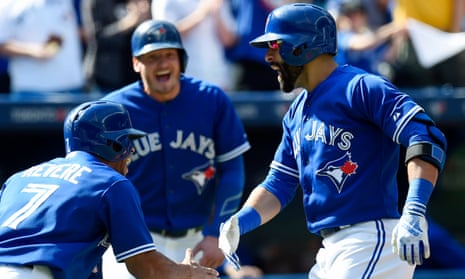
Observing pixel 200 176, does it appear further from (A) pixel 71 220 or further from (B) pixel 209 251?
(A) pixel 71 220

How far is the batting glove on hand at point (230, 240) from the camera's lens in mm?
5016

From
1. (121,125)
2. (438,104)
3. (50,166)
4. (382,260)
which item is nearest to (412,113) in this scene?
(382,260)

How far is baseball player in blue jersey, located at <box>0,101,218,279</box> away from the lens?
459cm

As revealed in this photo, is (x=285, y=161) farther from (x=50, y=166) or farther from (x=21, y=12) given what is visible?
(x=21, y=12)

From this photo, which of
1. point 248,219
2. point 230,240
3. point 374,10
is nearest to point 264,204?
point 248,219

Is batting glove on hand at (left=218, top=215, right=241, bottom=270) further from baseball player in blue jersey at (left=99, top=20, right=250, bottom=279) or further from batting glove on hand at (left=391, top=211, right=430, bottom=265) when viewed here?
baseball player in blue jersey at (left=99, top=20, right=250, bottom=279)

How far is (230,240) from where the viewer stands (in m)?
5.05

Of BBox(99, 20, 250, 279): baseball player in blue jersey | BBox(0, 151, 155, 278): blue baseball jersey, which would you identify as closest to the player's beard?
BBox(0, 151, 155, 278): blue baseball jersey

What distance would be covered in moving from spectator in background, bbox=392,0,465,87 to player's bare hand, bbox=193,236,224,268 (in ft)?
10.8

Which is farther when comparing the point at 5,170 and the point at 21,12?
the point at 5,170

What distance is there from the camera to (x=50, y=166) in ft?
15.9

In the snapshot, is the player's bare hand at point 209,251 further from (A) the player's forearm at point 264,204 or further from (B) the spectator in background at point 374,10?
(B) the spectator in background at point 374,10

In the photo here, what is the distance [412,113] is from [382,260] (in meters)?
0.66

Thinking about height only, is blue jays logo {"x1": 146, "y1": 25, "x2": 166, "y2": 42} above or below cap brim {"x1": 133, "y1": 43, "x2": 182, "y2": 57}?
above
